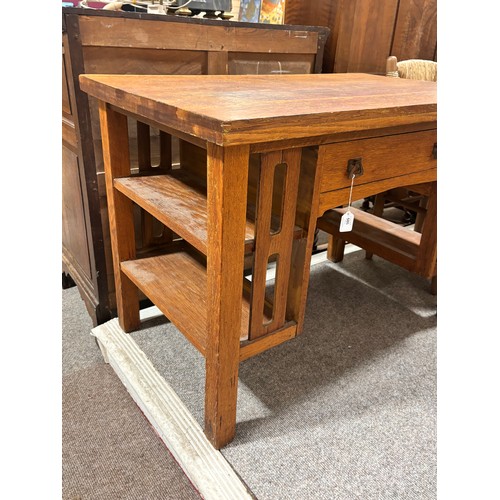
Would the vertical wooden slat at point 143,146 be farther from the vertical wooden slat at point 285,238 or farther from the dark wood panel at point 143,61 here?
the vertical wooden slat at point 285,238

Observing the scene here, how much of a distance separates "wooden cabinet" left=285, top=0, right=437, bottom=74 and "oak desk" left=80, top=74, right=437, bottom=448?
0.46 metres

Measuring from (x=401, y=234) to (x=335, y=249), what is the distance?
0.29m

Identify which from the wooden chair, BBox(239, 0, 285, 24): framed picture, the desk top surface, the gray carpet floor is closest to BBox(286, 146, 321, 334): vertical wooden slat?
the desk top surface

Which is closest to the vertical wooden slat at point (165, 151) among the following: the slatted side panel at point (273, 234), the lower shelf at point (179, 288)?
the lower shelf at point (179, 288)

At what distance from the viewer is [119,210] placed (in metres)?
1.13

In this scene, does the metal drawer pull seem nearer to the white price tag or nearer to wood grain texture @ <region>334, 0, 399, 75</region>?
the white price tag

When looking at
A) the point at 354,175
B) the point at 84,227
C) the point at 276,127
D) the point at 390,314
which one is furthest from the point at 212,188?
the point at 390,314


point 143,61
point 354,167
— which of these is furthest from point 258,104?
point 143,61

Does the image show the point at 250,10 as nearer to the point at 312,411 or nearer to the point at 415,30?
the point at 415,30

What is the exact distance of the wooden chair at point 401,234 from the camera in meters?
1.50

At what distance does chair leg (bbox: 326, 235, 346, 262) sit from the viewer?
A: 6.02 ft

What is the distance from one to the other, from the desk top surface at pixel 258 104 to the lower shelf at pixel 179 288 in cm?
41

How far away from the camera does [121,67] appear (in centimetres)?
112

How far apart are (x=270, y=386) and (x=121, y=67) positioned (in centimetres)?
91
